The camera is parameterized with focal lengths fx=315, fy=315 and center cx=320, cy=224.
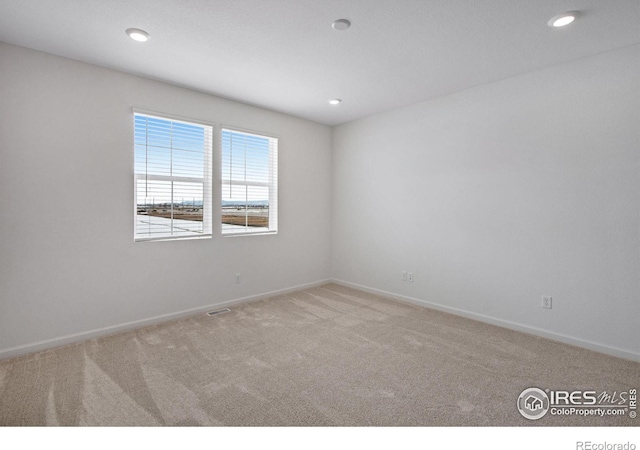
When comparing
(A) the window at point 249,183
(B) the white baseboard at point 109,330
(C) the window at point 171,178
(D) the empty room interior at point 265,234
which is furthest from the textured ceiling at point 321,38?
(B) the white baseboard at point 109,330

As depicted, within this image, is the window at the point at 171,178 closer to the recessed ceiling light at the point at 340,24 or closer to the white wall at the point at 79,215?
the white wall at the point at 79,215

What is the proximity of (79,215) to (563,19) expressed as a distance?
4.36m

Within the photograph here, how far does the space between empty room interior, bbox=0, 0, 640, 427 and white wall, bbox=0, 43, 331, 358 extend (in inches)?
0.7

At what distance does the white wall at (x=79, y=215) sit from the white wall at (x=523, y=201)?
2.36 m

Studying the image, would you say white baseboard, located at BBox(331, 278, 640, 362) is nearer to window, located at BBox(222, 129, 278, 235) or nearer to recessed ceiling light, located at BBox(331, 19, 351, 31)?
window, located at BBox(222, 129, 278, 235)

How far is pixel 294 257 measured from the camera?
4.88 m

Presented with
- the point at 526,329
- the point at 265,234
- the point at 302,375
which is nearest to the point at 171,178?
the point at 265,234

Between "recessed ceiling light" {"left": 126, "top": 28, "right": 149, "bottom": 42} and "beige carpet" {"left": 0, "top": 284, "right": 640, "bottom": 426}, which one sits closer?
"beige carpet" {"left": 0, "top": 284, "right": 640, "bottom": 426}

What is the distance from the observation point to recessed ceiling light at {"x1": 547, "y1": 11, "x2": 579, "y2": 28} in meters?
2.24

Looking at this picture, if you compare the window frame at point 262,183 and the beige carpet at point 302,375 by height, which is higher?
the window frame at point 262,183

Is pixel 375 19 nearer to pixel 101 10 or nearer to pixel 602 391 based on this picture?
pixel 101 10

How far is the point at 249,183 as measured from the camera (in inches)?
172

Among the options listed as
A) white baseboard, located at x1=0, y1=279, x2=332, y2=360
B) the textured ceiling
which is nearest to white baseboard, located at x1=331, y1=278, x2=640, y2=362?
white baseboard, located at x1=0, y1=279, x2=332, y2=360

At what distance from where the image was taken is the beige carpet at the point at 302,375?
1941mm
